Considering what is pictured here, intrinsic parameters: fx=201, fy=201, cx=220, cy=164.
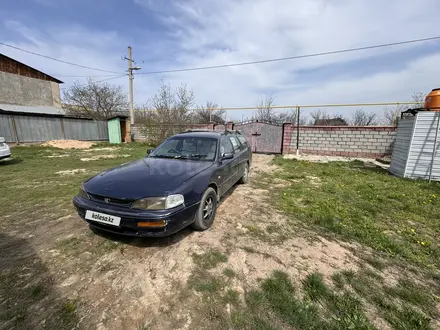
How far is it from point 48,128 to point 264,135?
14728 millimetres

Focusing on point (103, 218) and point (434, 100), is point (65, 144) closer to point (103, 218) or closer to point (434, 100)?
point (103, 218)

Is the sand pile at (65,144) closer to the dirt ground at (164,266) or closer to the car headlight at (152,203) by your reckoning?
the dirt ground at (164,266)

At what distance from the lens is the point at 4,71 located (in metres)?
19.2

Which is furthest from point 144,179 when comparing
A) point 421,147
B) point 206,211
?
point 421,147

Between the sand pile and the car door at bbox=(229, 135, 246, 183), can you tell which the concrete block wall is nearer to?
the sand pile

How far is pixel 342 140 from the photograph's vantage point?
9812 millimetres

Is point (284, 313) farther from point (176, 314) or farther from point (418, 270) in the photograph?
point (418, 270)

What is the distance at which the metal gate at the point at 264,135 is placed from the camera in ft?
36.6

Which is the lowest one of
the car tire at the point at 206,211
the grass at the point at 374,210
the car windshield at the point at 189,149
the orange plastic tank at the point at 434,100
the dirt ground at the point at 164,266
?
the dirt ground at the point at 164,266

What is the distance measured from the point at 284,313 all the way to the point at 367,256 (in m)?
1.56

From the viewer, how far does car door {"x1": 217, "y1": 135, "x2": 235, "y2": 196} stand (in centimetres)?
345

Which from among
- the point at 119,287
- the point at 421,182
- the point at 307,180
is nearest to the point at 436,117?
the point at 421,182

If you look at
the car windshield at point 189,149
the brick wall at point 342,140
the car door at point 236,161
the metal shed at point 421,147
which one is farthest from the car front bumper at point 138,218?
the brick wall at point 342,140

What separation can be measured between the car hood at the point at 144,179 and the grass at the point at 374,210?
6.67 ft
